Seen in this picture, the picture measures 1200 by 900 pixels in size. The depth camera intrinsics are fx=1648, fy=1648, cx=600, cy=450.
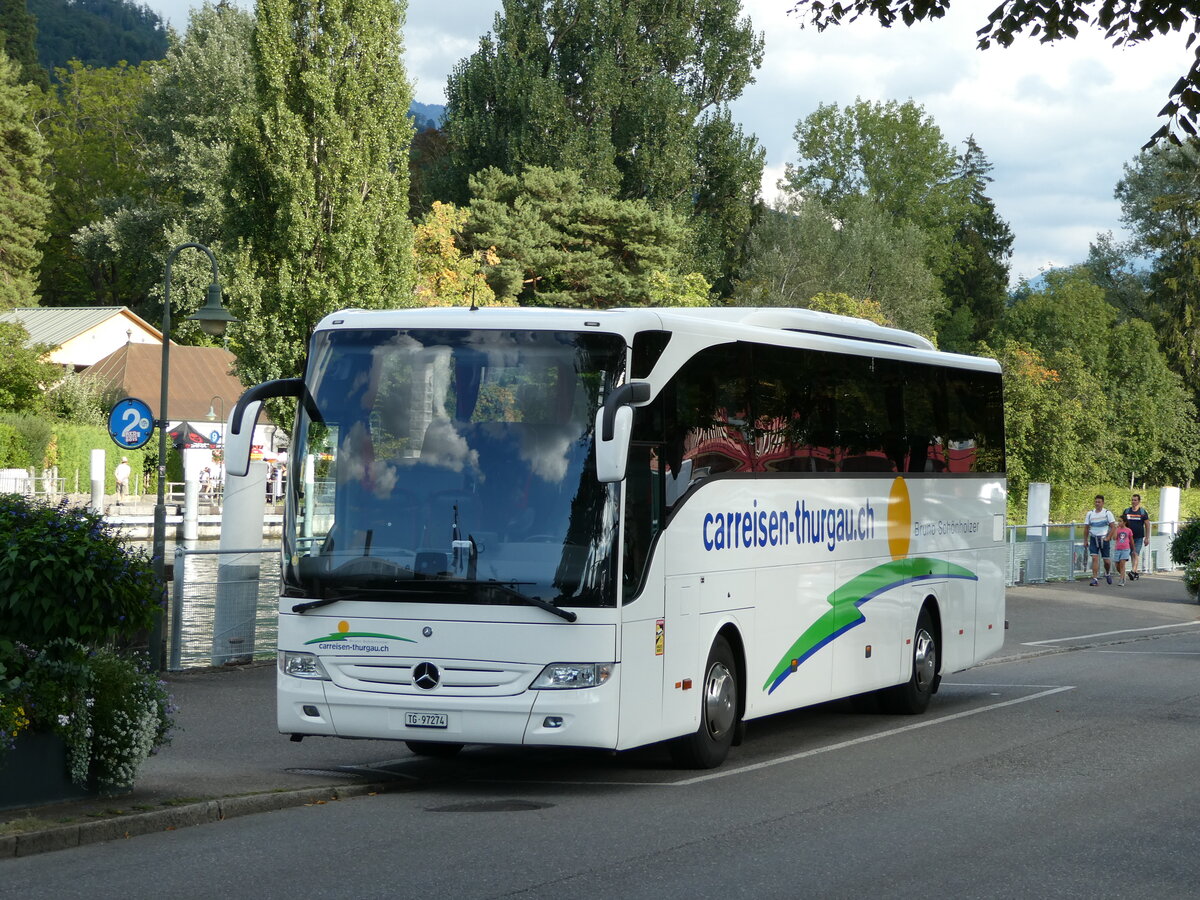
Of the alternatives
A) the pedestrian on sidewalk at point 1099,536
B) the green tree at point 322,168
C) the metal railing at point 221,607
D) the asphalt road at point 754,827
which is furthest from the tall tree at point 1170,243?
the asphalt road at point 754,827

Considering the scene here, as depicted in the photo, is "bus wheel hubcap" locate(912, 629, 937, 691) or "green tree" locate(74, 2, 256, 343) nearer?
"bus wheel hubcap" locate(912, 629, 937, 691)

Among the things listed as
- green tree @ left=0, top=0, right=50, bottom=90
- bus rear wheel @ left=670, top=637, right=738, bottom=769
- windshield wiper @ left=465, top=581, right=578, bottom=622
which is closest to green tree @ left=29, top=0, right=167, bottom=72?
green tree @ left=0, top=0, right=50, bottom=90

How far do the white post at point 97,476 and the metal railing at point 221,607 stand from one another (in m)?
39.1

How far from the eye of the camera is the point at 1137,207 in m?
91.9

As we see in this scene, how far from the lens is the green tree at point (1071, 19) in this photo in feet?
40.6

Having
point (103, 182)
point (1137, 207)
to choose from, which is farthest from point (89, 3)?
point (1137, 207)

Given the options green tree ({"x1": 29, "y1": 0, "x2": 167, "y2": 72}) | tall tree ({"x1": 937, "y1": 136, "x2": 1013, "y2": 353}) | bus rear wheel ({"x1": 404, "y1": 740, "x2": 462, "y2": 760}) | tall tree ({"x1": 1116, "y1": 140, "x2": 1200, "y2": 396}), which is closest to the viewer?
bus rear wheel ({"x1": 404, "y1": 740, "x2": 462, "y2": 760})

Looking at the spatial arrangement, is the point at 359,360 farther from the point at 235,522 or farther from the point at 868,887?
the point at 235,522

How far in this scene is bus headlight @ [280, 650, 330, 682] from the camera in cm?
1083

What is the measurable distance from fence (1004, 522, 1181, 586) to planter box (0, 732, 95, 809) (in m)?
28.8

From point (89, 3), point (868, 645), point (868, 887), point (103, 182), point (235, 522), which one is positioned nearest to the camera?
point (868, 887)

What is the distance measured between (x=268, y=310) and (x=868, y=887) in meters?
41.4

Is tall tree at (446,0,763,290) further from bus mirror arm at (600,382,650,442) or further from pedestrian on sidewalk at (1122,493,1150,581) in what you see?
bus mirror arm at (600,382,650,442)

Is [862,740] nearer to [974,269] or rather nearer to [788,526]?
[788,526]
